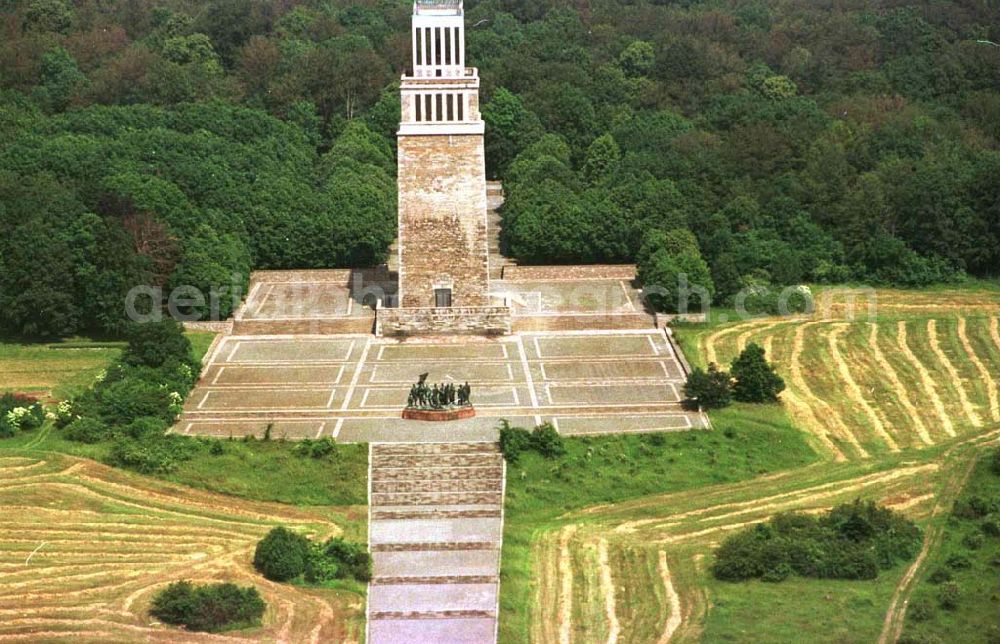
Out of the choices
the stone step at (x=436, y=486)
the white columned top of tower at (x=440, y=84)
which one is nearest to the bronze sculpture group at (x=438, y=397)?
the stone step at (x=436, y=486)

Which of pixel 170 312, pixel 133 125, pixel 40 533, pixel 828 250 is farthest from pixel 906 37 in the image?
pixel 40 533

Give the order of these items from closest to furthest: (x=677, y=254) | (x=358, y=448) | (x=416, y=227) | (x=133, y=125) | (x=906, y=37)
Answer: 1. (x=358, y=448)
2. (x=416, y=227)
3. (x=677, y=254)
4. (x=133, y=125)
5. (x=906, y=37)

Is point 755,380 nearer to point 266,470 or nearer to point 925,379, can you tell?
point 925,379

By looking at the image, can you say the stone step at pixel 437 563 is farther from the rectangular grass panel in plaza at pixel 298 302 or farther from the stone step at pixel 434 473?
the rectangular grass panel in plaza at pixel 298 302

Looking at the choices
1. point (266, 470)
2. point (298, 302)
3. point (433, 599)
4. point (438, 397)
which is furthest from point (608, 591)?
point (298, 302)

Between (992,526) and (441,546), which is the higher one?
(992,526)

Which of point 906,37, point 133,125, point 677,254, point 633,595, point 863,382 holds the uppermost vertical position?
point 906,37

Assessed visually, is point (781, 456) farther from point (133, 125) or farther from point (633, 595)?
point (133, 125)
